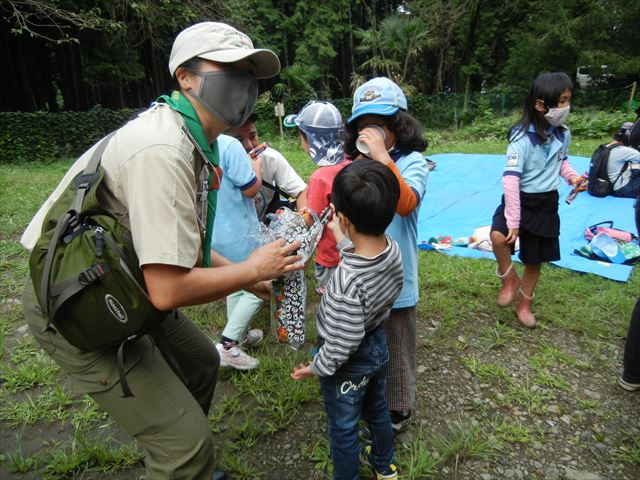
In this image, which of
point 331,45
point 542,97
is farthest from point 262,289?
point 331,45

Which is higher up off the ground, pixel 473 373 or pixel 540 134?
pixel 540 134

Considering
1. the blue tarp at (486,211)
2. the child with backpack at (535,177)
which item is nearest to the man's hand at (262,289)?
the child with backpack at (535,177)

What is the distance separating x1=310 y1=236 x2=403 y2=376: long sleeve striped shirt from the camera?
165cm

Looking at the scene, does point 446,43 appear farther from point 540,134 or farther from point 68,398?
point 68,398

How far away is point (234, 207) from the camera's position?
2.72 m

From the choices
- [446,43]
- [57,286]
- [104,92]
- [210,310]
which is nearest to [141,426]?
[57,286]

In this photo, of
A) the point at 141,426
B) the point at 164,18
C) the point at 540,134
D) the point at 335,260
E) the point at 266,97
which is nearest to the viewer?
the point at 141,426

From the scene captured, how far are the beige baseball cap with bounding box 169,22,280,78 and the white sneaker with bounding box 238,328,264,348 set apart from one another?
2.10 metres

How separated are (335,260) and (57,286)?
5.39ft

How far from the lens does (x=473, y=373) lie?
2.86 m

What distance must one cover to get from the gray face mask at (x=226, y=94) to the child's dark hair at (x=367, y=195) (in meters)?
0.46

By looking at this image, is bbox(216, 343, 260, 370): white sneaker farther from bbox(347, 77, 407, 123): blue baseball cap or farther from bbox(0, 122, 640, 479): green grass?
bbox(347, 77, 407, 123): blue baseball cap

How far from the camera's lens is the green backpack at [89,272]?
132 cm

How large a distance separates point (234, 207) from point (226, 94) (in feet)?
4.08
